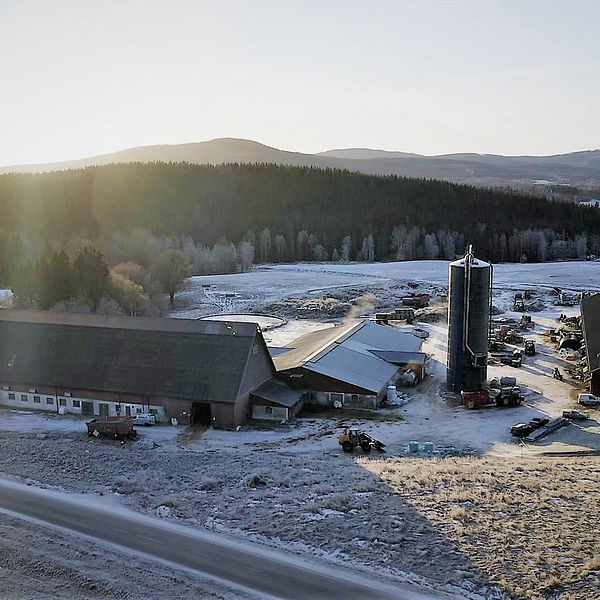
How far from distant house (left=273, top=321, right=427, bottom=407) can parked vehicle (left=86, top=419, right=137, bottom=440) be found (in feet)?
34.1

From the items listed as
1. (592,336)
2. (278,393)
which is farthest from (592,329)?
(278,393)

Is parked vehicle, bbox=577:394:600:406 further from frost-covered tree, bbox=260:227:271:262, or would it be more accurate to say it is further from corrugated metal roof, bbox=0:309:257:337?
frost-covered tree, bbox=260:227:271:262

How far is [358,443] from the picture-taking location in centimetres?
3134

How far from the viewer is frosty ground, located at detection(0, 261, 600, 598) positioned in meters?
19.2

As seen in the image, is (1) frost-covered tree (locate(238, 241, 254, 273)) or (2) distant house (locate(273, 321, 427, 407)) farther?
(1) frost-covered tree (locate(238, 241, 254, 273))

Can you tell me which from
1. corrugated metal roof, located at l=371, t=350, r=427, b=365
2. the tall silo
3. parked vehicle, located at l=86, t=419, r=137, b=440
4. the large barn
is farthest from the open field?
corrugated metal roof, located at l=371, t=350, r=427, b=365

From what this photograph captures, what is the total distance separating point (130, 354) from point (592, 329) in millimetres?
28598

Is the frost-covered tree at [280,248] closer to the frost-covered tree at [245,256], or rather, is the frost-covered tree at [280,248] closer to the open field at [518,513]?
the frost-covered tree at [245,256]

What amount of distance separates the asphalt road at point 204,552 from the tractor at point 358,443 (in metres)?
11.2

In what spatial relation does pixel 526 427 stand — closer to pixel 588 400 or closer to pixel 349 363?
pixel 588 400

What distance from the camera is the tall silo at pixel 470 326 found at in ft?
137

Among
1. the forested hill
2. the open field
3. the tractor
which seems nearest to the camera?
the open field

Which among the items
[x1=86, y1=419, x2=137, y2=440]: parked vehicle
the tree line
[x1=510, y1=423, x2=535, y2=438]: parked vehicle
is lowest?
[x1=510, y1=423, x2=535, y2=438]: parked vehicle

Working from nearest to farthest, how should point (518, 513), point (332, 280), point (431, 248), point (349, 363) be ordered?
point (518, 513)
point (349, 363)
point (332, 280)
point (431, 248)
